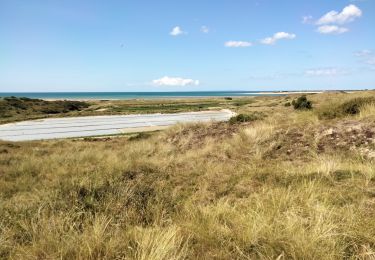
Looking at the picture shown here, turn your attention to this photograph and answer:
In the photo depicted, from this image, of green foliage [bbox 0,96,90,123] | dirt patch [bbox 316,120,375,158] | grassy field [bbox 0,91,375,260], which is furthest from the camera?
green foliage [bbox 0,96,90,123]

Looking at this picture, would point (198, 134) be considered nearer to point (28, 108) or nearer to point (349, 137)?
point (349, 137)

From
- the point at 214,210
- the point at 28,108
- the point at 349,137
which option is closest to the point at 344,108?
the point at 349,137

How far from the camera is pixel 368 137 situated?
10.1 meters

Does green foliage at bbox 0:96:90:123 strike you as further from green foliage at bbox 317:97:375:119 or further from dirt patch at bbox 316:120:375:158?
dirt patch at bbox 316:120:375:158

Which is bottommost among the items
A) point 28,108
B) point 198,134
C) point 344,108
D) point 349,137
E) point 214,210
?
point 28,108

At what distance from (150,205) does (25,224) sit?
5.99 ft

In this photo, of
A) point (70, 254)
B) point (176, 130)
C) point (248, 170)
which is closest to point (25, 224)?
point (70, 254)

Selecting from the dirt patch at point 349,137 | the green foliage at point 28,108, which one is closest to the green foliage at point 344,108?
the dirt patch at point 349,137

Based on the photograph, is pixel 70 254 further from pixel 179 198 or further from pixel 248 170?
pixel 248 170

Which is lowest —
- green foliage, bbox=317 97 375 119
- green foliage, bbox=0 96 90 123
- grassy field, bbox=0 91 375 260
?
green foliage, bbox=0 96 90 123

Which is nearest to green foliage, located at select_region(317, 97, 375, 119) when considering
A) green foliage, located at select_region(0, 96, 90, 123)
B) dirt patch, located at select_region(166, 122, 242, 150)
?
dirt patch, located at select_region(166, 122, 242, 150)

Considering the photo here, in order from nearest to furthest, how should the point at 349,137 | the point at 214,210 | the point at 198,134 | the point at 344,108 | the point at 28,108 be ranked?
1. the point at 214,210
2. the point at 349,137
3. the point at 344,108
4. the point at 198,134
5. the point at 28,108

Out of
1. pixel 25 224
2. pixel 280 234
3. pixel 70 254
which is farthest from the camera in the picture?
pixel 25 224

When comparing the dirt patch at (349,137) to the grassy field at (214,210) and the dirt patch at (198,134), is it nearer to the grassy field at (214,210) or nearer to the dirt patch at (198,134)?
the grassy field at (214,210)
